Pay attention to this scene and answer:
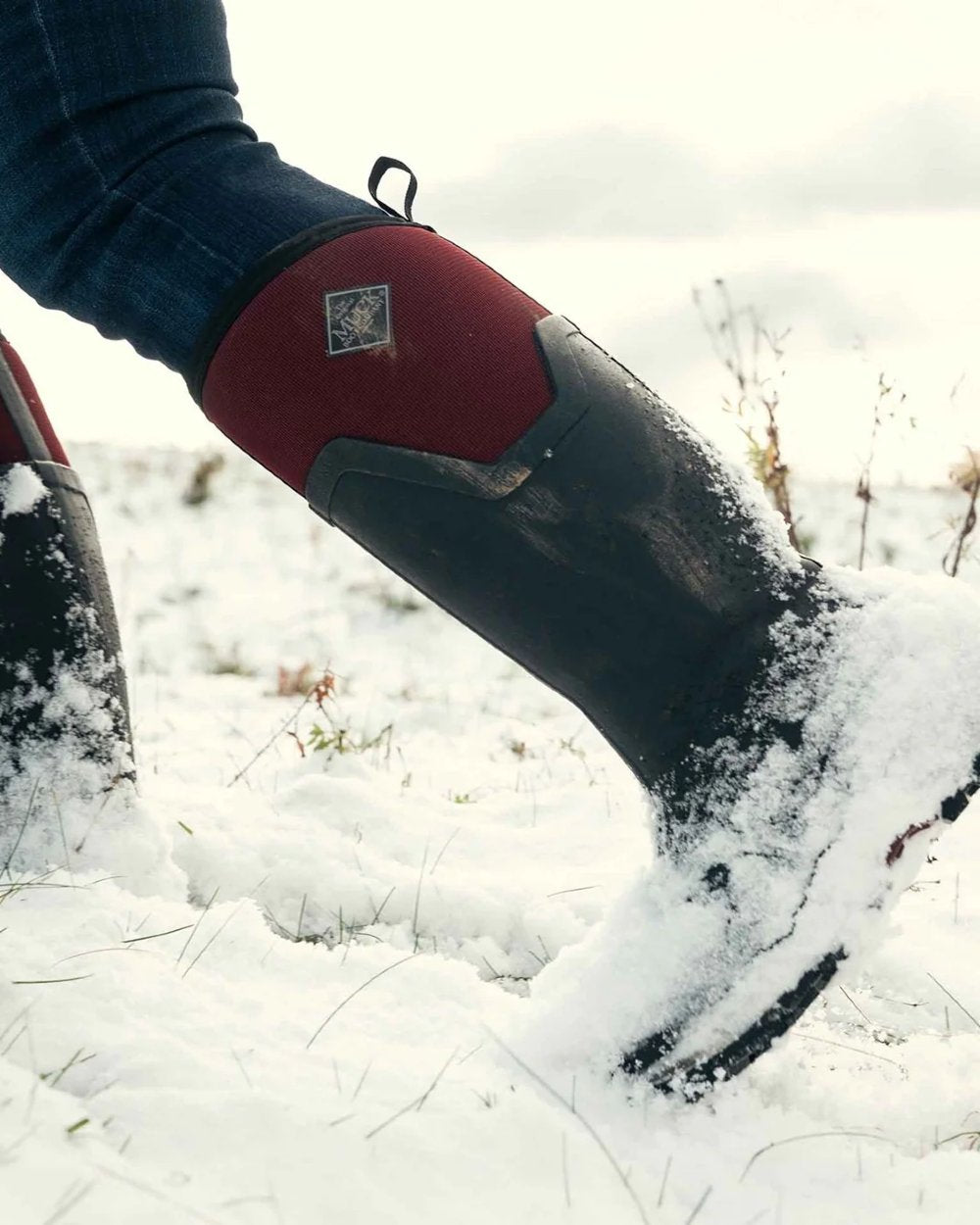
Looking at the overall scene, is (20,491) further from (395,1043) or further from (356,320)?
(395,1043)

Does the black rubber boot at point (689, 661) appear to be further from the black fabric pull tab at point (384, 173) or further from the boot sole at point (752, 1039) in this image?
the black fabric pull tab at point (384, 173)

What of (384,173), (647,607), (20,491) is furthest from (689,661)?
(20,491)

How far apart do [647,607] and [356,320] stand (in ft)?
1.11

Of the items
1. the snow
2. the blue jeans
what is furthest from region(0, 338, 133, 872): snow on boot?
the blue jeans

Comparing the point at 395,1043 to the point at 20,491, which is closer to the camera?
the point at 395,1043

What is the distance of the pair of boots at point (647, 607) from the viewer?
900 millimetres

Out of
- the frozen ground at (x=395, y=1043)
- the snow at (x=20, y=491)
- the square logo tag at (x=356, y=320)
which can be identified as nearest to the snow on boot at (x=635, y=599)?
the square logo tag at (x=356, y=320)

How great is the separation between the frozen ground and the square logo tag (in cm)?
56

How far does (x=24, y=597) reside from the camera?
1.17 meters

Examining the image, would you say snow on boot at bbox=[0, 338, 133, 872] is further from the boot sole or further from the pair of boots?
the boot sole

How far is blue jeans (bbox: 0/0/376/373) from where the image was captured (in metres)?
0.91

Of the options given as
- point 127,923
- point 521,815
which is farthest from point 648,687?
point 521,815

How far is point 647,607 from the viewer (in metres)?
0.93

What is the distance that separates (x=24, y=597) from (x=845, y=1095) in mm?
930
